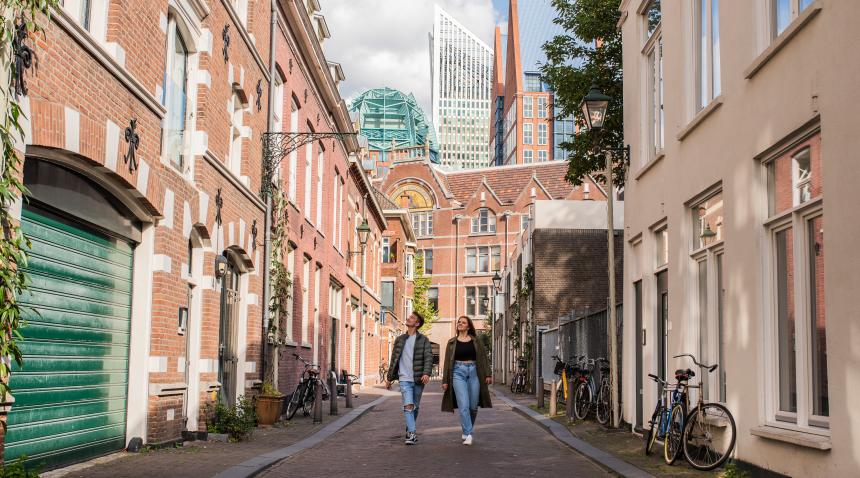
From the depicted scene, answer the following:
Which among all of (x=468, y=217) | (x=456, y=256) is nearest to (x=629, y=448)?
(x=468, y=217)

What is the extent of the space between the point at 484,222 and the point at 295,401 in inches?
2322

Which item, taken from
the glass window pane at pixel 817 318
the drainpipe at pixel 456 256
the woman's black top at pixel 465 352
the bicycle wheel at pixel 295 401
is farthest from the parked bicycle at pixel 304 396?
the drainpipe at pixel 456 256

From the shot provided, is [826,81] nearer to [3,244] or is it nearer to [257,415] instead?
[3,244]

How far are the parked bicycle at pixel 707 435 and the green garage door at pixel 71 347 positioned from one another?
235 inches

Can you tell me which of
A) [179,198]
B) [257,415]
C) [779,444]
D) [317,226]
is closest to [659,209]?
[779,444]

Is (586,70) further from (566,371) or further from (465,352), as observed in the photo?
(465,352)

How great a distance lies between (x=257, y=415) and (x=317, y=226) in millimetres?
9827

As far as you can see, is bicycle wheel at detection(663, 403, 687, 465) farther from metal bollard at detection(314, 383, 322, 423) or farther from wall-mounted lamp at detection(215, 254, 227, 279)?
metal bollard at detection(314, 383, 322, 423)

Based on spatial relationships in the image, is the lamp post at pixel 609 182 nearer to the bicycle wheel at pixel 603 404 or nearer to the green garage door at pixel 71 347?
the bicycle wheel at pixel 603 404

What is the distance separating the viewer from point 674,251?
11.9m

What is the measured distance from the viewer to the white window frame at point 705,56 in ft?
35.1

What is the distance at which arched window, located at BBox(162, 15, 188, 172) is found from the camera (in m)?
12.1

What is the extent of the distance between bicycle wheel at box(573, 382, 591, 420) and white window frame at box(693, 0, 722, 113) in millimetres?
6802

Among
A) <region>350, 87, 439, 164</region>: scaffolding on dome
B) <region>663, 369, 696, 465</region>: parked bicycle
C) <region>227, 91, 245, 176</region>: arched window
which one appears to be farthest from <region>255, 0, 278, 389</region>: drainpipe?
<region>350, 87, 439, 164</region>: scaffolding on dome
